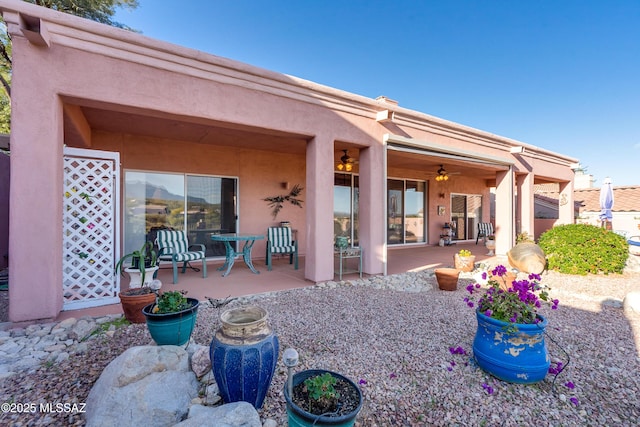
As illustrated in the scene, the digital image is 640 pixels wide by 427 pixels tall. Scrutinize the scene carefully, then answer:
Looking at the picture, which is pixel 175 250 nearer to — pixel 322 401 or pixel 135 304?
pixel 135 304

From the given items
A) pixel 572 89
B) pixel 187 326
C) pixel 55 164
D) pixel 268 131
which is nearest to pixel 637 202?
pixel 572 89

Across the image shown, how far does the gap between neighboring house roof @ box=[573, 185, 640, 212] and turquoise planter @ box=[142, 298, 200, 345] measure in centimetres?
1709

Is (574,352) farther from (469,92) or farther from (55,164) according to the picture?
(469,92)

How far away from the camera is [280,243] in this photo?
6316 millimetres

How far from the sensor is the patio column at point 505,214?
25.7 feet

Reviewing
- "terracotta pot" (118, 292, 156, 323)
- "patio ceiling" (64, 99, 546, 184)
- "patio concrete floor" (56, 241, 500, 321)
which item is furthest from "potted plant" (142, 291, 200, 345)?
"patio ceiling" (64, 99, 546, 184)

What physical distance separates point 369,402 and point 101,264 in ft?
12.3

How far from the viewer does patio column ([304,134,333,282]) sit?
191 inches

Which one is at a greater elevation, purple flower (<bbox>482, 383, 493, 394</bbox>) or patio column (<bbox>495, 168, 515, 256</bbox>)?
patio column (<bbox>495, 168, 515, 256</bbox>)

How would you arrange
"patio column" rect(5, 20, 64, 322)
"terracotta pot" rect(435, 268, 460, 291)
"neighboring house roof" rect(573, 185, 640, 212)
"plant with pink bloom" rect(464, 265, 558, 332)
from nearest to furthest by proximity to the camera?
"plant with pink bloom" rect(464, 265, 558, 332) < "patio column" rect(5, 20, 64, 322) < "terracotta pot" rect(435, 268, 460, 291) < "neighboring house roof" rect(573, 185, 640, 212)

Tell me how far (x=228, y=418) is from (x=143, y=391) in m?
0.68

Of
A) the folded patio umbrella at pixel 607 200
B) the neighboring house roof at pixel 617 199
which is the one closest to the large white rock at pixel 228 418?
the folded patio umbrella at pixel 607 200

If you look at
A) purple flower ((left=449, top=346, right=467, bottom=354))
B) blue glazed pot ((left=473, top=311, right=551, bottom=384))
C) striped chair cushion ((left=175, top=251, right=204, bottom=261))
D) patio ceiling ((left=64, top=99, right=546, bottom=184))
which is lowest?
purple flower ((left=449, top=346, right=467, bottom=354))

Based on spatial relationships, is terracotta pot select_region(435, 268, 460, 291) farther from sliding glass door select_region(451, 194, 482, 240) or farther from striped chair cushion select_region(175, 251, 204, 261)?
sliding glass door select_region(451, 194, 482, 240)
